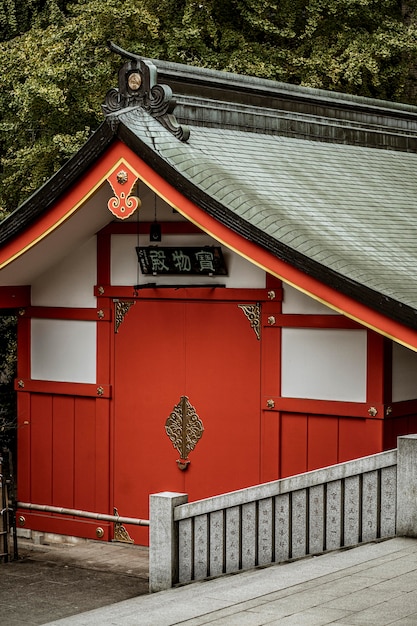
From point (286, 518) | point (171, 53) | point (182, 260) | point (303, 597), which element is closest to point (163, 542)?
point (286, 518)

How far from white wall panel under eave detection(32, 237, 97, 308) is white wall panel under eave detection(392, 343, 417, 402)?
3.70 m

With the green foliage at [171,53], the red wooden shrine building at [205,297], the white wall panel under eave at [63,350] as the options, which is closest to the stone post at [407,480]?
the red wooden shrine building at [205,297]

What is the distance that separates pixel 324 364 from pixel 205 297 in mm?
1578

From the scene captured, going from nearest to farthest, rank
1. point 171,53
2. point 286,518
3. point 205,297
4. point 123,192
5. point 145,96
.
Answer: point 286,518 → point 123,192 → point 145,96 → point 205,297 → point 171,53

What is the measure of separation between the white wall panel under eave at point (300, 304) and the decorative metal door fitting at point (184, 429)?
5.22 ft

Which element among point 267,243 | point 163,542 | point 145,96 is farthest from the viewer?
point 145,96

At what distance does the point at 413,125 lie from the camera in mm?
15922

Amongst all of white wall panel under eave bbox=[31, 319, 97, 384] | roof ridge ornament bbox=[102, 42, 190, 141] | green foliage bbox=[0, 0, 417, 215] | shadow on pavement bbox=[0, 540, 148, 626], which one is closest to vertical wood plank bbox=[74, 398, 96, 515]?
white wall panel under eave bbox=[31, 319, 97, 384]

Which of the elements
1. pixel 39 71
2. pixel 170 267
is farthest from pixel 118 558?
pixel 39 71

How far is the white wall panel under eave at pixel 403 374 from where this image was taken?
11016mm

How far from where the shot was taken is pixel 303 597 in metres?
8.00

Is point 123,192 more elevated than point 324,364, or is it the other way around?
point 123,192

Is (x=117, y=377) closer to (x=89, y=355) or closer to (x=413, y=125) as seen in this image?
(x=89, y=355)

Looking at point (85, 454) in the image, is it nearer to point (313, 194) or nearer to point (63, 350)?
point (63, 350)
